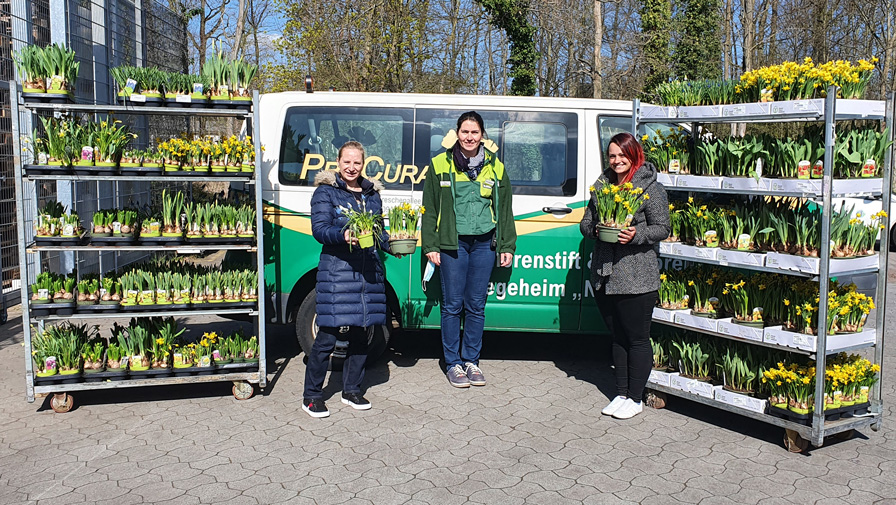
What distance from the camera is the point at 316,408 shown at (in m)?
5.77

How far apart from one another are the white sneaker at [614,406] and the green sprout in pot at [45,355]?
4.05m

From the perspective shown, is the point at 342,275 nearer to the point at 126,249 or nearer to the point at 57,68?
the point at 126,249

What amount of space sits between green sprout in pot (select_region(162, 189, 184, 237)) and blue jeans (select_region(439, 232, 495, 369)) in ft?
6.77

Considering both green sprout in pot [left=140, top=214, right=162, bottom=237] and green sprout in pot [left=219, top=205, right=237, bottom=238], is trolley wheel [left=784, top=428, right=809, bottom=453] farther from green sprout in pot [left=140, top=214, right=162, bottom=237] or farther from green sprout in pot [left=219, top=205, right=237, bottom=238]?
green sprout in pot [left=140, top=214, right=162, bottom=237]

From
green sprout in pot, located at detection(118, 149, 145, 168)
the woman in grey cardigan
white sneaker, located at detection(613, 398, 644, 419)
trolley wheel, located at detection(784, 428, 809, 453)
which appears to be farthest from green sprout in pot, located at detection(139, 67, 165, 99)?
trolley wheel, located at detection(784, 428, 809, 453)

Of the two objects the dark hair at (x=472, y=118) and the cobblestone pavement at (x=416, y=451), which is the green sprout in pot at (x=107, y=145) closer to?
the cobblestone pavement at (x=416, y=451)

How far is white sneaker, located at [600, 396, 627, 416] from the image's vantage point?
5782 mm

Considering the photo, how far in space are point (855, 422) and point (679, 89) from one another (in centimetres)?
260

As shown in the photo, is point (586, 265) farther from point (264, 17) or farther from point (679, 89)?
point (264, 17)

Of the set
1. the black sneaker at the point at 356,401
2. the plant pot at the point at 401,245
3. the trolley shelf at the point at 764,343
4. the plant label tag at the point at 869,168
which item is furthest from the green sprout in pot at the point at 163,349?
the plant label tag at the point at 869,168

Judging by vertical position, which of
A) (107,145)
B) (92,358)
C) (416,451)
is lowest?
(416,451)

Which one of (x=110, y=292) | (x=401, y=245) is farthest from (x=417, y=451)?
(x=110, y=292)

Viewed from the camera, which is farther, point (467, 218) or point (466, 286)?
point (466, 286)

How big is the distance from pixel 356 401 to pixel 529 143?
8.60 feet
